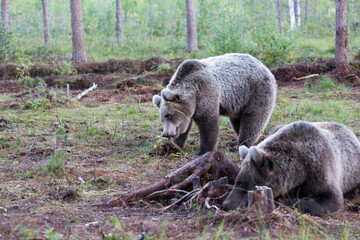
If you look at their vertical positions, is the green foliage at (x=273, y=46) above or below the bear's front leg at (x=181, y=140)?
above

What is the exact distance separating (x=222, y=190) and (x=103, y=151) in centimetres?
319

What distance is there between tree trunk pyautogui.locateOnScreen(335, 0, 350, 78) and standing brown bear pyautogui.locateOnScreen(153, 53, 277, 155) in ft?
21.1

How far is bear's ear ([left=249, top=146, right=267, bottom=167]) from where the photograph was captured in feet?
13.2

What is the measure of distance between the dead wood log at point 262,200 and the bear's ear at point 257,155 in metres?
0.31

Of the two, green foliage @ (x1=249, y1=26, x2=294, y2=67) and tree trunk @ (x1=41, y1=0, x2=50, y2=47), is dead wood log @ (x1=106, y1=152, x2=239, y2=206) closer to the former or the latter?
green foliage @ (x1=249, y1=26, x2=294, y2=67)

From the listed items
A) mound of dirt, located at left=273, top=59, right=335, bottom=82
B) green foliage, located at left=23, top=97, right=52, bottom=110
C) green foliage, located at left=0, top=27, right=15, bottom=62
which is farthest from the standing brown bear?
green foliage, located at left=0, top=27, right=15, bottom=62

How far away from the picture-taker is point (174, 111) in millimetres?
7012

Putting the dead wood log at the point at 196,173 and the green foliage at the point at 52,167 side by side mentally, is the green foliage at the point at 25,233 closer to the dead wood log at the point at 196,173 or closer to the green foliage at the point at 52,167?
the dead wood log at the point at 196,173

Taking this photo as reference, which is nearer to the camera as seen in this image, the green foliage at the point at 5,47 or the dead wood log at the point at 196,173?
the dead wood log at the point at 196,173

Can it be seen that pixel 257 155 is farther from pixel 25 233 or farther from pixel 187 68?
pixel 187 68

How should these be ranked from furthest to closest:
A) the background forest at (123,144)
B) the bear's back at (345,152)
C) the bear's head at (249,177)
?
the bear's back at (345,152), the bear's head at (249,177), the background forest at (123,144)

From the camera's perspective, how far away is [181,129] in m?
7.22

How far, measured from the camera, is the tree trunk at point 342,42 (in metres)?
12.8

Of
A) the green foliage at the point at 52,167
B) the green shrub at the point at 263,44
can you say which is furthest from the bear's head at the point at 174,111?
the green shrub at the point at 263,44
